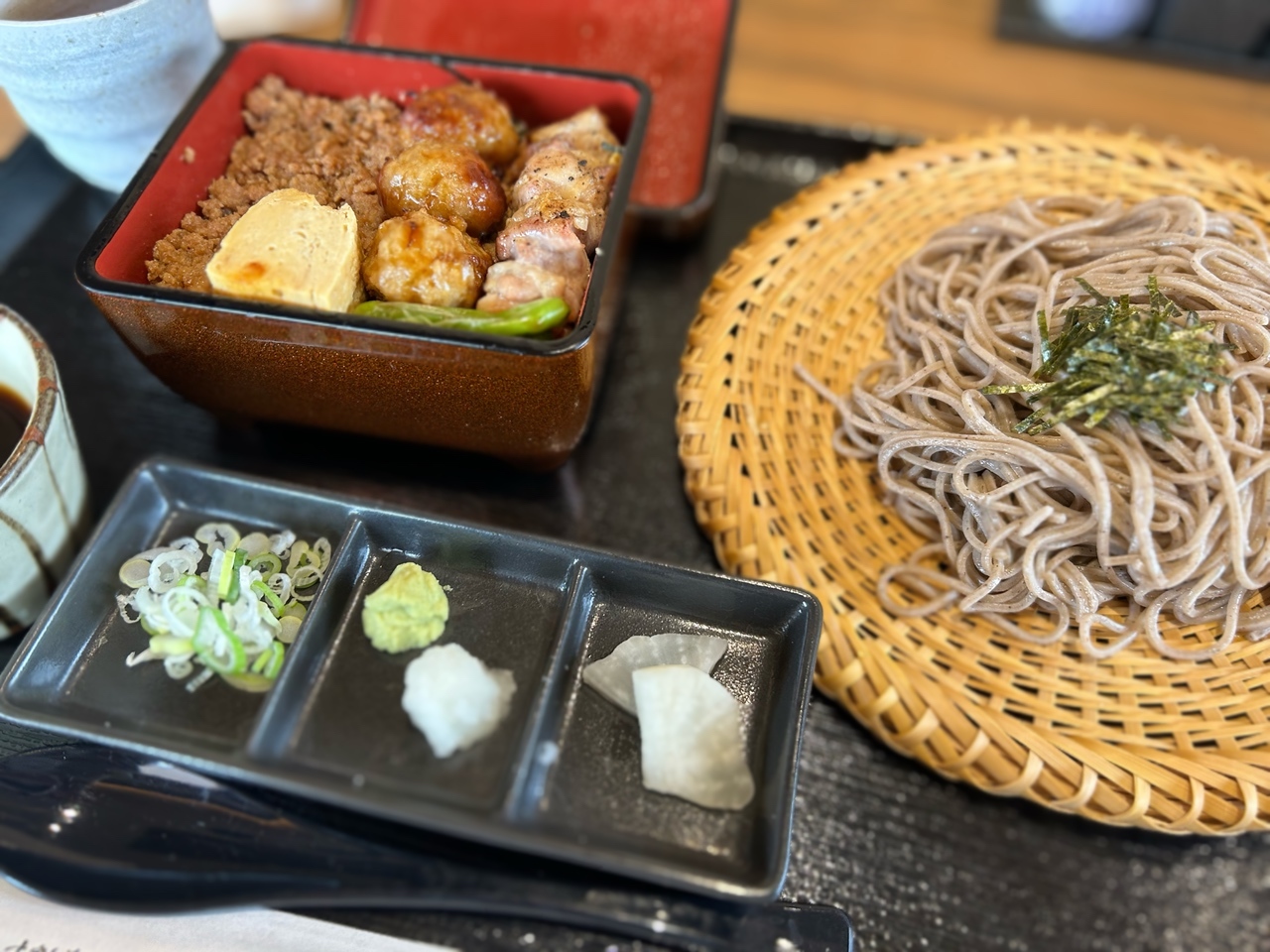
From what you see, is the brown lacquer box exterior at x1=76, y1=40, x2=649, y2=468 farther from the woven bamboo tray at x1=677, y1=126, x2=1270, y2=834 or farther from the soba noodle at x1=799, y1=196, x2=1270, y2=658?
the soba noodle at x1=799, y1=196, x2=1270, y2=658

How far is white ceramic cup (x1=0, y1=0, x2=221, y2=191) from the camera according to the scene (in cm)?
150

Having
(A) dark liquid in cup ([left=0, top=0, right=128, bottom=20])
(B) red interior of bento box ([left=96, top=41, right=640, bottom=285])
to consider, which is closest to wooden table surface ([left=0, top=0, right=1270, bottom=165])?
(B) red interior of bento box ([left=96, top=41, right=640, bottom=285])

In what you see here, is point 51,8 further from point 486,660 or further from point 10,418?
point 486,660

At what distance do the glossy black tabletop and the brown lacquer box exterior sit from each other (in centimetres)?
16

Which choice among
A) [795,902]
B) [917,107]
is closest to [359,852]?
[795,902]

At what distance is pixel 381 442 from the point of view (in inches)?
70.8

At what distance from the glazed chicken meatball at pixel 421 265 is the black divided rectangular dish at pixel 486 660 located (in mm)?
349

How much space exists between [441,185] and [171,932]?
1.22 metres

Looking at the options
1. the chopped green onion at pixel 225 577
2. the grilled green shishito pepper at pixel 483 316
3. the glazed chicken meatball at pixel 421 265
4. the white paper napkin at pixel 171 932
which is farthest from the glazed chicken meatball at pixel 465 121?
the white paper napkin at pixel 171 932

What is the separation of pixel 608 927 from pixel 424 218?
3.59 ft

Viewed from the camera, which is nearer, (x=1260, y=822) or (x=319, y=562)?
(x=1260, y=822)

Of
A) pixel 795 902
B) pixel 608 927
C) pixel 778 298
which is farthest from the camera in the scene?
pixel 778 298

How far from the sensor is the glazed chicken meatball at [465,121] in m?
1.62

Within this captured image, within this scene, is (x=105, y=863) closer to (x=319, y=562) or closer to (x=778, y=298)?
(x=319, y=562)
